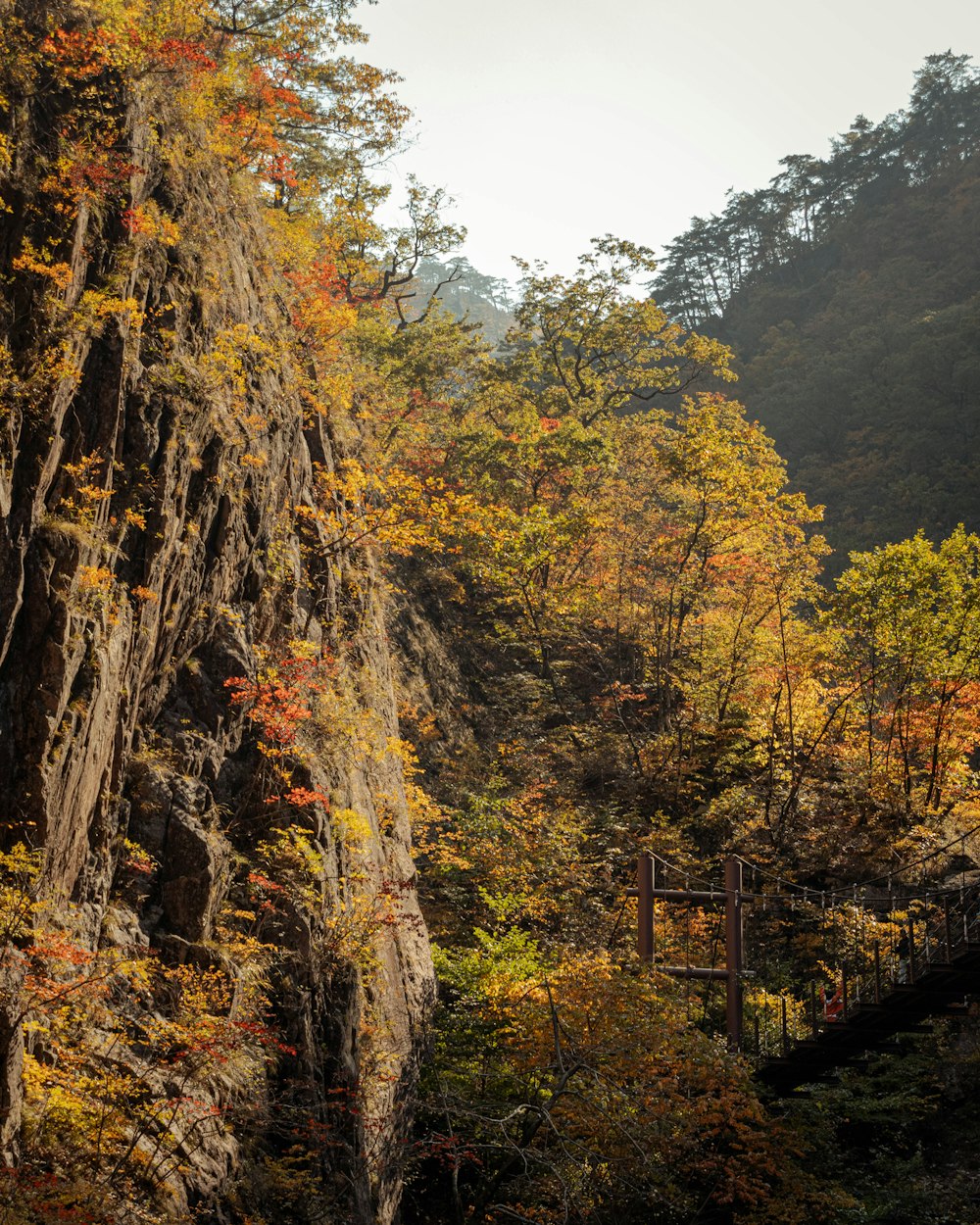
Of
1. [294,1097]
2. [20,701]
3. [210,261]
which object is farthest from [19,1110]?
[210,261]

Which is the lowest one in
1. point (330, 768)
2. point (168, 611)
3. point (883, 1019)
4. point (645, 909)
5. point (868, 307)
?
point (883, 1019)

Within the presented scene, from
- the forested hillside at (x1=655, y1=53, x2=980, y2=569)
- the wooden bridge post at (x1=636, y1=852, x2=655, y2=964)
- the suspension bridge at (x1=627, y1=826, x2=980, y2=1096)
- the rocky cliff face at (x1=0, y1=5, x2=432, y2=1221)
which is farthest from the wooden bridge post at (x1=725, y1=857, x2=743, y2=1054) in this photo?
the forested hillside at (x1=655, y1=53, x2=980, y2=569)

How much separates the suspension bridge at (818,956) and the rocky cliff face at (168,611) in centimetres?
506

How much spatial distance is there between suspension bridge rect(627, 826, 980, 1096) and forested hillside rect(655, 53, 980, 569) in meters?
24.6

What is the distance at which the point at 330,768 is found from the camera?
39.4 feet

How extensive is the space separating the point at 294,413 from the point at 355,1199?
993 cm

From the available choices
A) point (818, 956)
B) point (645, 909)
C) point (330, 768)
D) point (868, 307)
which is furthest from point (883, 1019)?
point (868, 307)

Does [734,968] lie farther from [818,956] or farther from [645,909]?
[818,956]

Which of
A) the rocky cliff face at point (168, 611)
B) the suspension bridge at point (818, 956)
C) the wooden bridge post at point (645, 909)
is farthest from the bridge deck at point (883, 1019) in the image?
the rocky cliff face at point (168, 611)

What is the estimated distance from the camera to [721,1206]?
1239cm

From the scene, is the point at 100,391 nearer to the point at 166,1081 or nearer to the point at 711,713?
the point at 166,1081

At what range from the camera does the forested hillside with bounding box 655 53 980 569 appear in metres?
42.3

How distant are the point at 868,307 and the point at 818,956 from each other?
42.7 metres

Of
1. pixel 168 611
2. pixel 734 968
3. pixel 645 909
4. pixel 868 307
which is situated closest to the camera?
pixel 168 611
